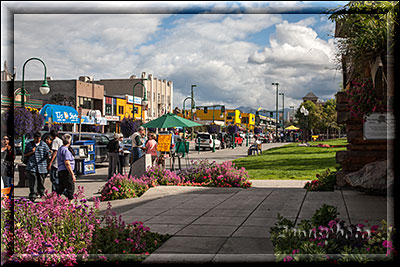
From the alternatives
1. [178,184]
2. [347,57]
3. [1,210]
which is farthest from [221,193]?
[1,210]

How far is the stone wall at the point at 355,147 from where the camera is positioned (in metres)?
10.8

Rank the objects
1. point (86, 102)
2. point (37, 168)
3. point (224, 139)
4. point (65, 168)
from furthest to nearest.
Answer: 1. point (224, 139)
2. point (86, 102)
3. point (37, 168)
4. point (65, 168)

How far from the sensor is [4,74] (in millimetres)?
5281

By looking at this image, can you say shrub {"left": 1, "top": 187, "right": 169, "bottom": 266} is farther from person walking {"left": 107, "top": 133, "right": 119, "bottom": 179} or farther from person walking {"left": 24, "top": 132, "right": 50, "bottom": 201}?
person walking {"left": 107, "top": 133, "right": 119, "bottom": 179}

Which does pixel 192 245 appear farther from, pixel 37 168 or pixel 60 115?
pixel 60 115

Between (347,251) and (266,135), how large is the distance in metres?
66.0

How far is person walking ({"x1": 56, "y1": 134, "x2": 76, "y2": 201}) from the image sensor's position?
10398 mm

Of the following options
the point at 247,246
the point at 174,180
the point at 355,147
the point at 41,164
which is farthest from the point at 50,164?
the point at 355,147

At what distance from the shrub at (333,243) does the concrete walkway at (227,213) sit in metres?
0.26

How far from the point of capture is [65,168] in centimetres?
1062

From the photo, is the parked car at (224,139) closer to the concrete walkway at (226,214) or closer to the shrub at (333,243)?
the concrete walkway at (226,214)

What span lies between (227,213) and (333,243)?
375 cm

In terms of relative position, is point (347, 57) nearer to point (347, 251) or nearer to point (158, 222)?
point (347, 251)

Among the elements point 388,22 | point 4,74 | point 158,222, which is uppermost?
point 388,22
